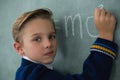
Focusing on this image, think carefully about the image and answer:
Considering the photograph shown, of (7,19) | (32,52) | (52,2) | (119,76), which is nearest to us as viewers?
(119,76)

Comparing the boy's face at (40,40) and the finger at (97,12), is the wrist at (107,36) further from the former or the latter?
the boy's face at (40,40)

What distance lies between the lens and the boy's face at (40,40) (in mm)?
1010

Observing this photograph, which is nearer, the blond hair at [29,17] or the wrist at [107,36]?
the wrist at [107,36]

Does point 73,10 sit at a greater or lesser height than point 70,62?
greater

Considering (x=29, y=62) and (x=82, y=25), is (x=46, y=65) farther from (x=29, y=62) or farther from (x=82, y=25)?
(x=82, y=25)

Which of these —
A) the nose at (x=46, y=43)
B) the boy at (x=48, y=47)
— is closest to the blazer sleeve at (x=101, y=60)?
the boy at (x=48, y=47)

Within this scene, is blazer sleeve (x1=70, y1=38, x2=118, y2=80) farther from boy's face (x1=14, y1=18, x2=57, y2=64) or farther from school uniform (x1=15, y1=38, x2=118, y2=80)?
boy's face (x1=14, y1=18, x2=57, y2=64)

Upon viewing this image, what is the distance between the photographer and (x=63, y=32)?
3.58 ft

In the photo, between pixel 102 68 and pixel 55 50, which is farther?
pixel 55 50

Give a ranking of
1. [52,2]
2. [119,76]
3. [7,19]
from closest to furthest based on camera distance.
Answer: [119,76]
[52,2]
[7,19]

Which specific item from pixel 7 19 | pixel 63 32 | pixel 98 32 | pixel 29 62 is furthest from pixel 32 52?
pixel 7 19

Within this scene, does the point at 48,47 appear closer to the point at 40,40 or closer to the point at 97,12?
the point at 40,40

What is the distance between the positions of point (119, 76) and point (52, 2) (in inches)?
16.6

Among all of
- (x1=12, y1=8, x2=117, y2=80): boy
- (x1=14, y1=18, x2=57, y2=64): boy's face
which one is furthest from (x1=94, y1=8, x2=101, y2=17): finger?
(x1=14, y1=18, x2=57, y2=64): boy's face
